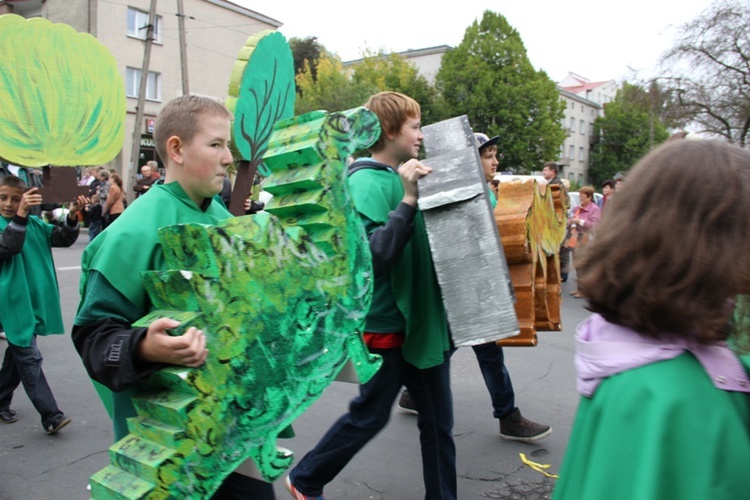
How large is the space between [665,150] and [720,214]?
0.56ft

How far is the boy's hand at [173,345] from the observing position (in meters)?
1.47

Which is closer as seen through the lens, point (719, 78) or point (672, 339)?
point (672, 339)

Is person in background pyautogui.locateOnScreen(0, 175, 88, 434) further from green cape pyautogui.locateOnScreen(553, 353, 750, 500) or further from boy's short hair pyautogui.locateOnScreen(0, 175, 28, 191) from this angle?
green cape pyautogui.locateOnScreen(553, 353, 750, 500)

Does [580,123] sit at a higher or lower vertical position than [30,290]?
higher

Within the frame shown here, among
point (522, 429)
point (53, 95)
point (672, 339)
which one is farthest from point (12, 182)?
point (672, 339)

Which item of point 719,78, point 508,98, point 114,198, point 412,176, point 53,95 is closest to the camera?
point 412,176

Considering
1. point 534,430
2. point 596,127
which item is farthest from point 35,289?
point 596,127

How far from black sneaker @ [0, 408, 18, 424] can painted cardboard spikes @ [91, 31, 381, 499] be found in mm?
3143

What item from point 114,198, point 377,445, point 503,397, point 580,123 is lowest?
point 377,445

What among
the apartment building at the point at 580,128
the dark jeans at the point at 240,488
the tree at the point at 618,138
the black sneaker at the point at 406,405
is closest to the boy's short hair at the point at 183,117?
the dark jeans at the point at 240,488

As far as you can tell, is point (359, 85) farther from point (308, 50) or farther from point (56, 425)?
point (56, 425)

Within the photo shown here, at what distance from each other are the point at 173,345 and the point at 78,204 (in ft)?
8.35

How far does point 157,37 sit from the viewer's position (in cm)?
2831

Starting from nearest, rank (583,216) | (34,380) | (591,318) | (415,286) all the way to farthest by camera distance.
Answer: (591,318), (415,286), (34,380), (583,216)
